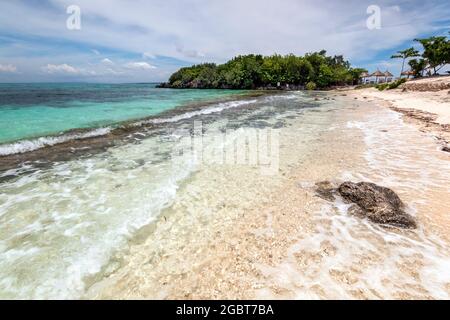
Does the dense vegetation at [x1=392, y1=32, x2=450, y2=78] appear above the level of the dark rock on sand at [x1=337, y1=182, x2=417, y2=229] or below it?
above

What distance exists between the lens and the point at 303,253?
163 inches

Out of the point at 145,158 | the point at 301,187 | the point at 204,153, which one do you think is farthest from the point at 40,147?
the point at 301,187

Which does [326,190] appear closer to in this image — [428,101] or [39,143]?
[39,143]

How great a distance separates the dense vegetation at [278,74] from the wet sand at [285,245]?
268 ft

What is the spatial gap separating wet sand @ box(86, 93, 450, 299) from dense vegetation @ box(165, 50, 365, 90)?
81643mm

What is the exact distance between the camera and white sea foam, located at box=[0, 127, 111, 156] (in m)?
10.5

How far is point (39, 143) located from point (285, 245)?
12.6 m

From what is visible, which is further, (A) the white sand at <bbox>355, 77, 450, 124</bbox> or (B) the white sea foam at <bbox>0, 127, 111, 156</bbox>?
(A) the white sand at <bbox>355, 77, 450, 124</bbox>

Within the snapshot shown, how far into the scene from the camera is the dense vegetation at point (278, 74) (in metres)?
82.6

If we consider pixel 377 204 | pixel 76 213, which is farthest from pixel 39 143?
pixel 377 204

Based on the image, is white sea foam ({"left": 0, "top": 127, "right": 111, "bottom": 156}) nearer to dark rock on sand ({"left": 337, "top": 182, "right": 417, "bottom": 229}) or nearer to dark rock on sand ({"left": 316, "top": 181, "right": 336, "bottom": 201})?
dark rock on sand ({"left": 316, "top": 181, "right": 336, "bottom": 201})

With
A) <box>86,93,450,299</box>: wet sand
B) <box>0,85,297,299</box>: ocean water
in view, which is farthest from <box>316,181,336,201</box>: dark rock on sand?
<box>0,85,297,299</box>: ocean water
